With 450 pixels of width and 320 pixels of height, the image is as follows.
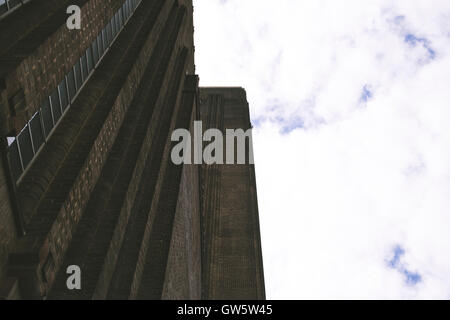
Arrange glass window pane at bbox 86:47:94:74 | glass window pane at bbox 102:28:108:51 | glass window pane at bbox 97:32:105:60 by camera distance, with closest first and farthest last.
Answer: glass window pane at bbox 86:47:94:74, glass window pane at bbox 97:32:105:60, glass window pane at bbox 102:28:108:51

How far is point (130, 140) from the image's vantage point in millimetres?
11555

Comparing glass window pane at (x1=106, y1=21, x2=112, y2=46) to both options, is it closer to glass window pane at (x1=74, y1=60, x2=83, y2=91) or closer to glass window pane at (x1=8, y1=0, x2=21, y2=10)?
glass window pane at (x1=74, y1=60, x2=83, y2=91)

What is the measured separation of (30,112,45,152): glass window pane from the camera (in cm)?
776

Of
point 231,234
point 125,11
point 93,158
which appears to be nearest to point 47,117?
point 93,158

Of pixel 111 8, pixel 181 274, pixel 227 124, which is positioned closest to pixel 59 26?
pixel 111 8

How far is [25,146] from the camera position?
7500 mm

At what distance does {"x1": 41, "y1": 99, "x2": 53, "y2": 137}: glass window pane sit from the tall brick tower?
1.7 inches

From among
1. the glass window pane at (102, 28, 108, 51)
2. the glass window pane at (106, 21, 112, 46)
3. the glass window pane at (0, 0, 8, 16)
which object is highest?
the glass window pane at (106, 21, 112, 46)

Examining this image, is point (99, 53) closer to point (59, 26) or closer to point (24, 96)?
point (59, 26)

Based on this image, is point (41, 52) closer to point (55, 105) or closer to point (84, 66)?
point (55, 105)

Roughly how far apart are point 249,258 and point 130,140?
12665 millimetres

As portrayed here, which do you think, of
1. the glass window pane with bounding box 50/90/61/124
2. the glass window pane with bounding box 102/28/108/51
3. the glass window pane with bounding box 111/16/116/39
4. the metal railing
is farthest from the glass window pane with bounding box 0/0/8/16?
the glass window pane with bounding box 111/16/116/39

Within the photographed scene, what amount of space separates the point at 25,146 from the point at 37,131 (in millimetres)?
577

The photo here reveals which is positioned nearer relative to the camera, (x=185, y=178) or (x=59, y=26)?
(x=59, y=26)
